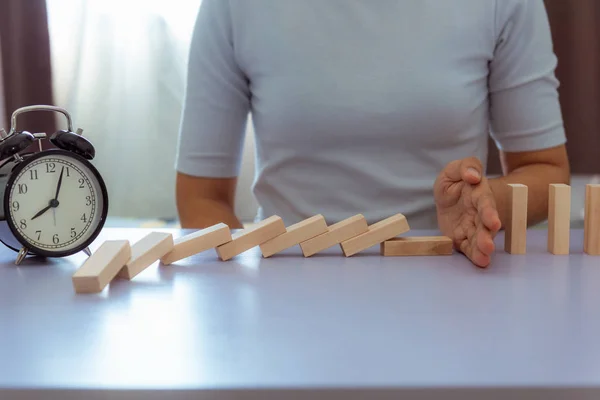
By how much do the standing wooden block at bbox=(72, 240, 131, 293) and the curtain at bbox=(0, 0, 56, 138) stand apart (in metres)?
1.41

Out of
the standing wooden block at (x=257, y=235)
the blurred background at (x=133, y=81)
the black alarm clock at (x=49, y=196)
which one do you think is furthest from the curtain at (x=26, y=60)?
the standing wooden block at (x=257, y=235)

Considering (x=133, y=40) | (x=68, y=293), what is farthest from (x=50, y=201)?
(x=133, y=40)

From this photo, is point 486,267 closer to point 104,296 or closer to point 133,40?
point 104,296

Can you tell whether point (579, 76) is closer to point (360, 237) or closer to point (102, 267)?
point (360, 237)

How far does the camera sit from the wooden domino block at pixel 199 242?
69 centimetres

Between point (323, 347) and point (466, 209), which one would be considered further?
point (466, 209)

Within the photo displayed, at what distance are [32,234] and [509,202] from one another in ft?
1.73

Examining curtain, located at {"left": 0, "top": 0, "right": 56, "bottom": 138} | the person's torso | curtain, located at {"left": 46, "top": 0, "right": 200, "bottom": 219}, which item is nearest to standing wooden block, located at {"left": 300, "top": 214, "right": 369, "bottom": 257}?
the person's torso

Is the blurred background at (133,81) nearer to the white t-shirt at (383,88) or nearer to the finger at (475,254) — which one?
the white t-shirt at (383,88)

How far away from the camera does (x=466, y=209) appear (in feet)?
2.39

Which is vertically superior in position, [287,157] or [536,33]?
[536,33]

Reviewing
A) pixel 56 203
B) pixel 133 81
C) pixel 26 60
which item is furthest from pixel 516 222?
pixel 26 60

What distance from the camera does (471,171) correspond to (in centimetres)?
71

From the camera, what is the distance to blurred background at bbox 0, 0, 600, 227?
6.14 ft
